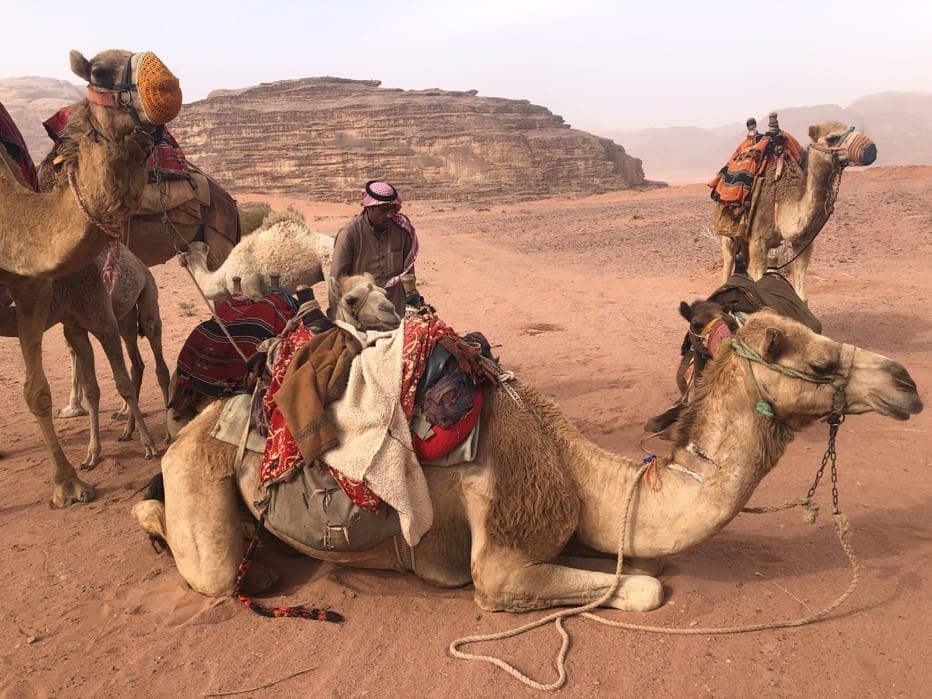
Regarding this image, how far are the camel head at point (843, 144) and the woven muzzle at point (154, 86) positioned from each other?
7.34 meters

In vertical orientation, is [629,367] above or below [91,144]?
below

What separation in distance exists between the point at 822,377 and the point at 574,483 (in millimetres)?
1134

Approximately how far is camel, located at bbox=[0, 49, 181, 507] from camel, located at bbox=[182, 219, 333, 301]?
255 cm

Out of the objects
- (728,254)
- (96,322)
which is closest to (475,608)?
(96,322)

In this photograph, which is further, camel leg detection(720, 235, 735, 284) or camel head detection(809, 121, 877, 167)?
camel leg detection(720, 235, 735, 284)

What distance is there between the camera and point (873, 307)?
11.0m

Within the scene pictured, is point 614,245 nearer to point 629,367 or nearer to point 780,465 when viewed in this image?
point 629,367

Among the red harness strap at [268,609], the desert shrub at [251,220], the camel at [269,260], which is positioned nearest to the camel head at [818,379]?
the red harness strap at [268,609]

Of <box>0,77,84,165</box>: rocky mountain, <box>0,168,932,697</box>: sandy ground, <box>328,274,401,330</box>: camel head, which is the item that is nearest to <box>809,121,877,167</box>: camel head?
<box>0,168,932,697</box>: sandy ground

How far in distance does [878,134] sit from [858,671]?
132m

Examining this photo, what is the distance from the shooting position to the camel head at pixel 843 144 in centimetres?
825

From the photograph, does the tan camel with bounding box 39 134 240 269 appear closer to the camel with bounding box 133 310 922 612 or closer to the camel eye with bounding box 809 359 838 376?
the camel with bounding box 133 310 922 612

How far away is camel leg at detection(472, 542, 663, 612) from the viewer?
3.33m

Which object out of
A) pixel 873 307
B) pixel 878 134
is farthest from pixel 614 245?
pixel 878 134
